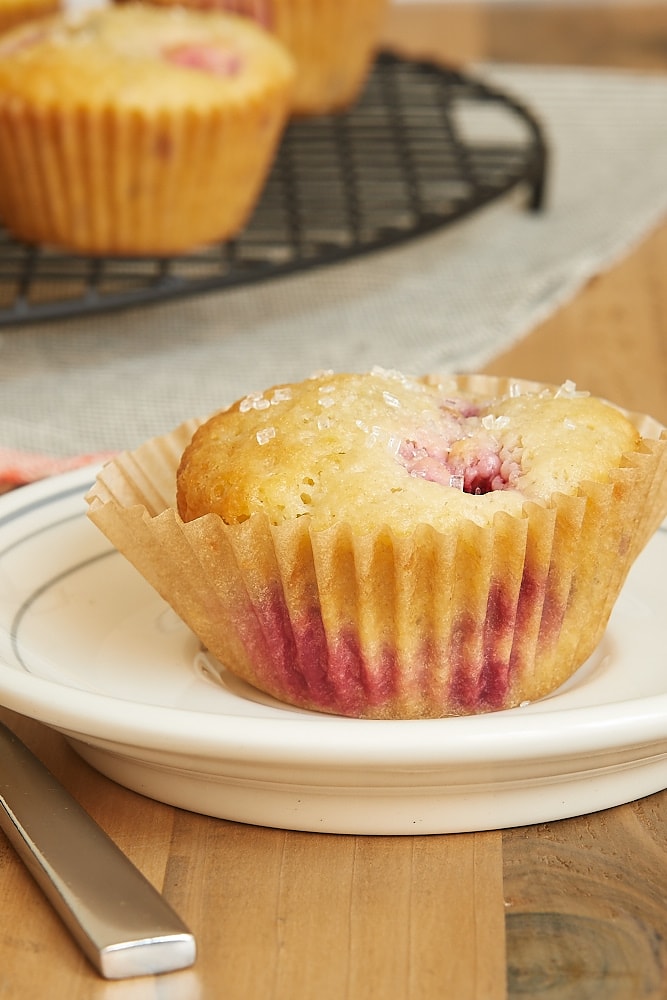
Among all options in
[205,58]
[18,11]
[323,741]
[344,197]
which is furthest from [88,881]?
[18,11]

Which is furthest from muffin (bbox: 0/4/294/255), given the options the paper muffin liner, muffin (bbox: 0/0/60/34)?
muffin (bbox: 0/0/60/34)

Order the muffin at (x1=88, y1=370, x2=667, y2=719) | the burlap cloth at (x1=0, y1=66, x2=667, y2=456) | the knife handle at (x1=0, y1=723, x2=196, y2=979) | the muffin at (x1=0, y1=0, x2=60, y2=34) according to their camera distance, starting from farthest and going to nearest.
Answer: the muffin at (x1=0, y1=0, x2=60, y2=34), the burlap cloth at (x1=0, y1=66, x2=667, y2=456), the muffin at (x1=88, y1=370, x2=667, y2=719), the knife handle at (x1=0, y1=723, x2=196, y2=979)

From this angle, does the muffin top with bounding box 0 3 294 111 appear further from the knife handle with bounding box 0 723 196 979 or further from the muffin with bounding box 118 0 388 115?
the knife handle with bounding box 0 723 196 979

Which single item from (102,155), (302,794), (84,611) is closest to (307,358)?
(102,155)

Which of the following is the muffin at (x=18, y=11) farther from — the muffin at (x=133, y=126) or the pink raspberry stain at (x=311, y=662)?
the pink raspberry stain at (x=311, y=662)

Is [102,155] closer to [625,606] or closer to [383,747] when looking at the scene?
[625,606]
